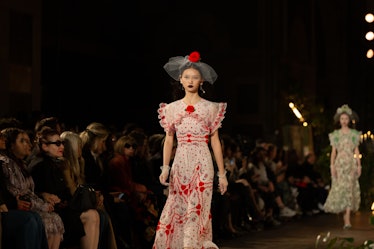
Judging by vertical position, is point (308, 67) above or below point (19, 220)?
above

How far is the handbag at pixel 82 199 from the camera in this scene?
849 centimetres

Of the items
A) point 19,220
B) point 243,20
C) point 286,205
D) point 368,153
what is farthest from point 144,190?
point 243,20

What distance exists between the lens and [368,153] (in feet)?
58.6

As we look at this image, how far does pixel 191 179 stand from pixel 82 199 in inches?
36.6

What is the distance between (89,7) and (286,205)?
713 centimetres

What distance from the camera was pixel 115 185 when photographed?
33.5 feet

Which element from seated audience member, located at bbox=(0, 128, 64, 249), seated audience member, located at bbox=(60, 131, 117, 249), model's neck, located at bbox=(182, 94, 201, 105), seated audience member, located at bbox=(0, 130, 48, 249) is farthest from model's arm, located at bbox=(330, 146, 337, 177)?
seated audience member, located at bbox=(0, 130, 48, 249)

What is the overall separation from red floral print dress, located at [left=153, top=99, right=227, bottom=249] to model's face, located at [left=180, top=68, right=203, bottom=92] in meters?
0.13

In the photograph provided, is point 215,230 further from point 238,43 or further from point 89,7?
point 238,43

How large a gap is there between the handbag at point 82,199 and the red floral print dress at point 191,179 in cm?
64

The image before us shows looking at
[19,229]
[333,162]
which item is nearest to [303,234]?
[333,162]

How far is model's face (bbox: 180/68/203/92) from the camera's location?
8.48m

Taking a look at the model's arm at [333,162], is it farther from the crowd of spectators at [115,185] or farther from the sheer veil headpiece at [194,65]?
the sheer veil headpiece at [194,65]

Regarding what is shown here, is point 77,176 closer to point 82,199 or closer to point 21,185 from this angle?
point 82,199
